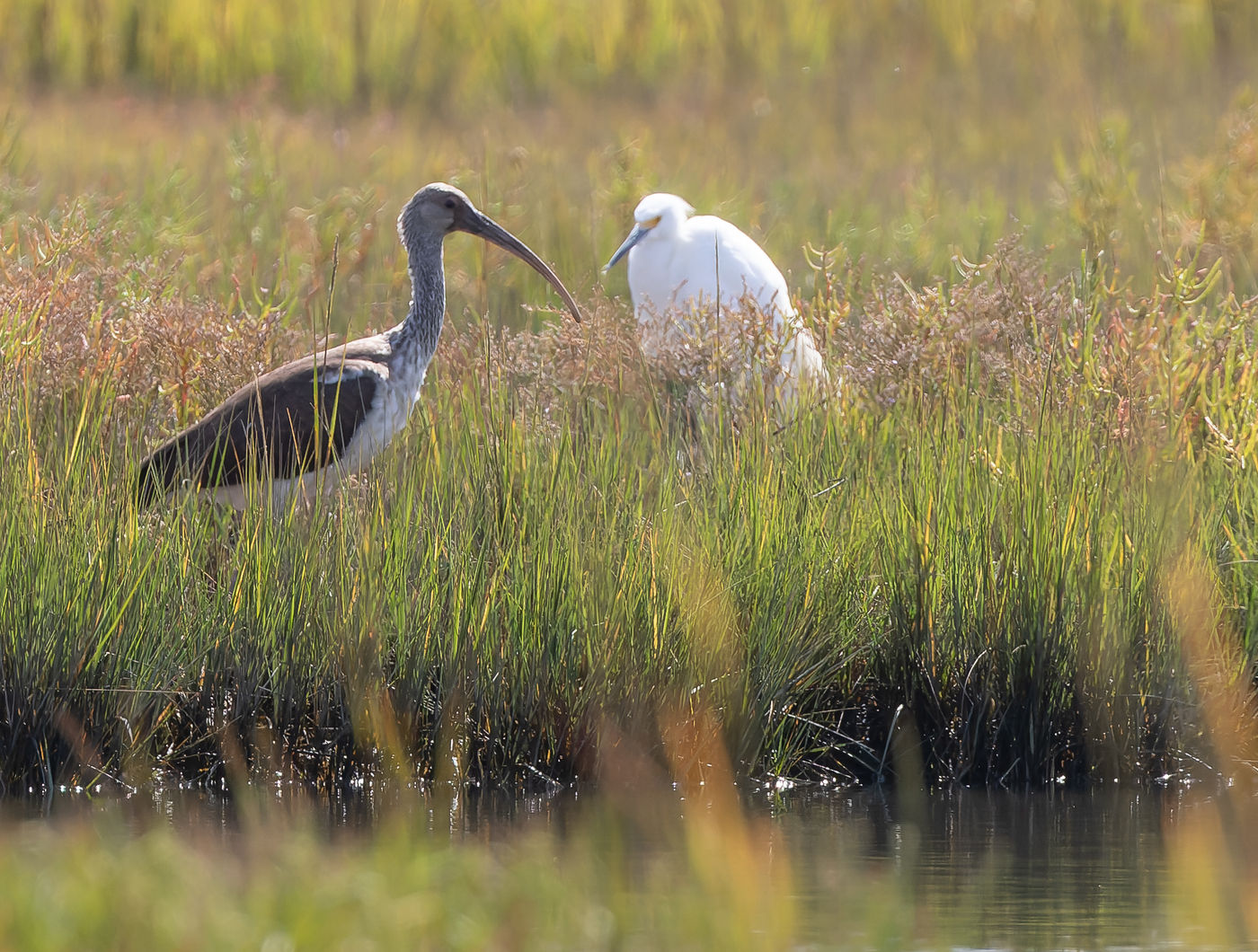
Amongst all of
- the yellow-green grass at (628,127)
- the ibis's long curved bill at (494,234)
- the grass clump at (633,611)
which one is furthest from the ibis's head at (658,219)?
the grass clump at (633,611)

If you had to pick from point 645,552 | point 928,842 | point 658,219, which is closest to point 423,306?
point 658,219

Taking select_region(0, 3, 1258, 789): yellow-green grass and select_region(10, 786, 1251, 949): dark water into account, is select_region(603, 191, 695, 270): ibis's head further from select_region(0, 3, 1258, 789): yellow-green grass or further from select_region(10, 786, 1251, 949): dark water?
select_region(10, 786, 1251, 949): dark water

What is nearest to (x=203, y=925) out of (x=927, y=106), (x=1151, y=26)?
(x=927, y=106)

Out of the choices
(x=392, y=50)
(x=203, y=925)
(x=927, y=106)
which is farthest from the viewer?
(x=392, y=50)

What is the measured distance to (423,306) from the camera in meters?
7.52

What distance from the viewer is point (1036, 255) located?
37.0 feet

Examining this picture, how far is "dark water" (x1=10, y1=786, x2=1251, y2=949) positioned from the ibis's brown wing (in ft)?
5.00

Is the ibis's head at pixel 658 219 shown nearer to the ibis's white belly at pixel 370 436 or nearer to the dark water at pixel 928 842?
the ibis's white belly at pixel 370 436

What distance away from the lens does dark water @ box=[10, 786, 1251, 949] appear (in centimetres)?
399

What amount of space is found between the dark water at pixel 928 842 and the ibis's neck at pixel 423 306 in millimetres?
2443

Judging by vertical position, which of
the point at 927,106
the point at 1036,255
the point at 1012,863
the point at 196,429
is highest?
the point at 927,106

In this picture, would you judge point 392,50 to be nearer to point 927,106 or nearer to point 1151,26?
point 927,106

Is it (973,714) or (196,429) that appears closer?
(973,714)

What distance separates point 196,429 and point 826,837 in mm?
2863
